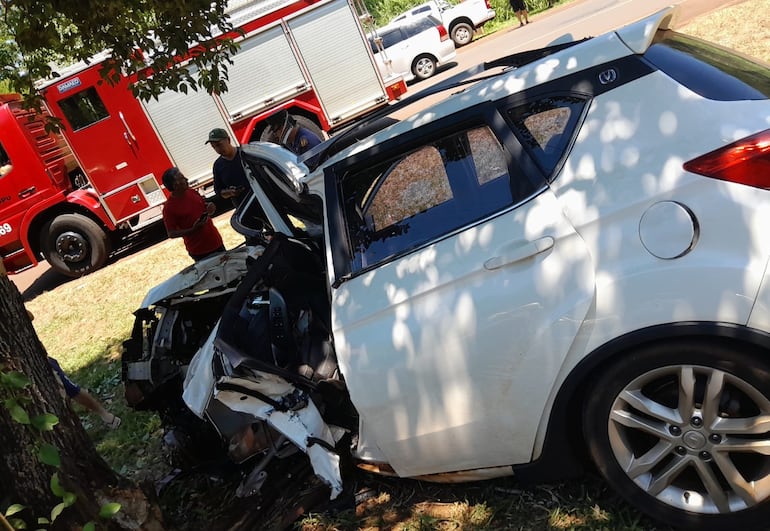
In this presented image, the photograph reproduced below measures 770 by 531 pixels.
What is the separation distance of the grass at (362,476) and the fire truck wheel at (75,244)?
28 centimetres

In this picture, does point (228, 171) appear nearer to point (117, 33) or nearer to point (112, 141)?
point (117, 33)

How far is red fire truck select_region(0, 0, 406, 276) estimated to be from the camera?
9.34 meters

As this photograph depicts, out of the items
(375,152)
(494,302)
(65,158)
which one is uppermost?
(65,158)

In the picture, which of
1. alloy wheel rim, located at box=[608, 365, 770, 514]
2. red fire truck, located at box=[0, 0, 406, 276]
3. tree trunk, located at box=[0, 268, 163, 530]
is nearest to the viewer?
alloy wheel rim, located at box=[608, 365, 770, 514]

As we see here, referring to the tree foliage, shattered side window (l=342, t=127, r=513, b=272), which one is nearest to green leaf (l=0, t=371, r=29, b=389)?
shattered side window (l=342, t=127, r=513, b=272)

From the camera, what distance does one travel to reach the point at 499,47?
16875 mm

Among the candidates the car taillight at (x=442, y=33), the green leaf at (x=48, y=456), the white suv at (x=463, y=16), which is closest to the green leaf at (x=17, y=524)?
the green leaf at (x=48, y=456)

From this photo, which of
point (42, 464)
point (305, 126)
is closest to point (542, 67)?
point (42, 464)

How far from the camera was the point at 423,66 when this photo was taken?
631 inches

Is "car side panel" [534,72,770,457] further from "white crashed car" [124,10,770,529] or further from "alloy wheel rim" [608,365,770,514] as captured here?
"alloy wheel rim" [608,365,770,514]

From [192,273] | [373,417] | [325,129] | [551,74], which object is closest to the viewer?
[551,74]

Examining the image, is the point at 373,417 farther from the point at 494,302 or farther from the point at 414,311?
the point at 494,302

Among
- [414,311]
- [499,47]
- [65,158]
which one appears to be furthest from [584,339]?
[499,47]

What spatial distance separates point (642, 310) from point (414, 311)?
2.77ft
